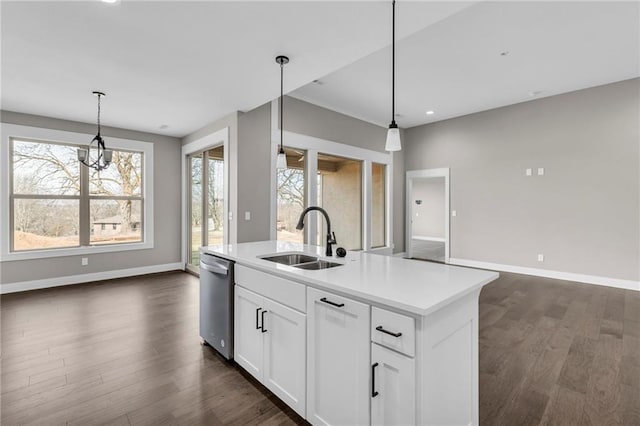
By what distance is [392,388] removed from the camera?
1.26m

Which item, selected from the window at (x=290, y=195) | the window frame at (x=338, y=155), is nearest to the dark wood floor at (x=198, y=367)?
the window at (x=290, y=195)

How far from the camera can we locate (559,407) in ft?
6.10

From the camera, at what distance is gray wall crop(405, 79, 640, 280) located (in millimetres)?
4516

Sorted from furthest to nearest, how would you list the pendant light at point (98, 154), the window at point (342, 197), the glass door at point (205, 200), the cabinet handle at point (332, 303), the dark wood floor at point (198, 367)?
the window at point (342, 197) → the glass door at point (205, 200) → the pendant light at point (98, 154) → the dark wood floor at point (198, 367) → the cabinet handle at point (332, 303)

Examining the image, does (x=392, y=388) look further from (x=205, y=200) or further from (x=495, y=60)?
(x=205, y=200)

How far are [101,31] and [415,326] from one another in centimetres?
310

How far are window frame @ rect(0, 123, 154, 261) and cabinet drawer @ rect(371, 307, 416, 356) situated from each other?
5.45 metres

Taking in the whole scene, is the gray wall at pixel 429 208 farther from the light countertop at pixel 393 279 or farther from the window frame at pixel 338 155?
the light countertop at pixel 393 279

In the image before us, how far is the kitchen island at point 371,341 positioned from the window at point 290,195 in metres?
2.95

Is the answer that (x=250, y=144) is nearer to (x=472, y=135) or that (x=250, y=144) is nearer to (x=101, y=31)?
(x=101, y=31)

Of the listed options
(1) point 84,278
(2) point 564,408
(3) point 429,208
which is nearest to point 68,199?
(1) point 84,278

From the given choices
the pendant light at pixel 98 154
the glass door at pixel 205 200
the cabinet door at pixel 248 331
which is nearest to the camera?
the cabinet door at pixel 248 331

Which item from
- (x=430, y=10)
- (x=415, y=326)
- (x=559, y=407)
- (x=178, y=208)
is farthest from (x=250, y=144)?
(x=559, y=407)

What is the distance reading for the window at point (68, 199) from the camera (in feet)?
14.7
